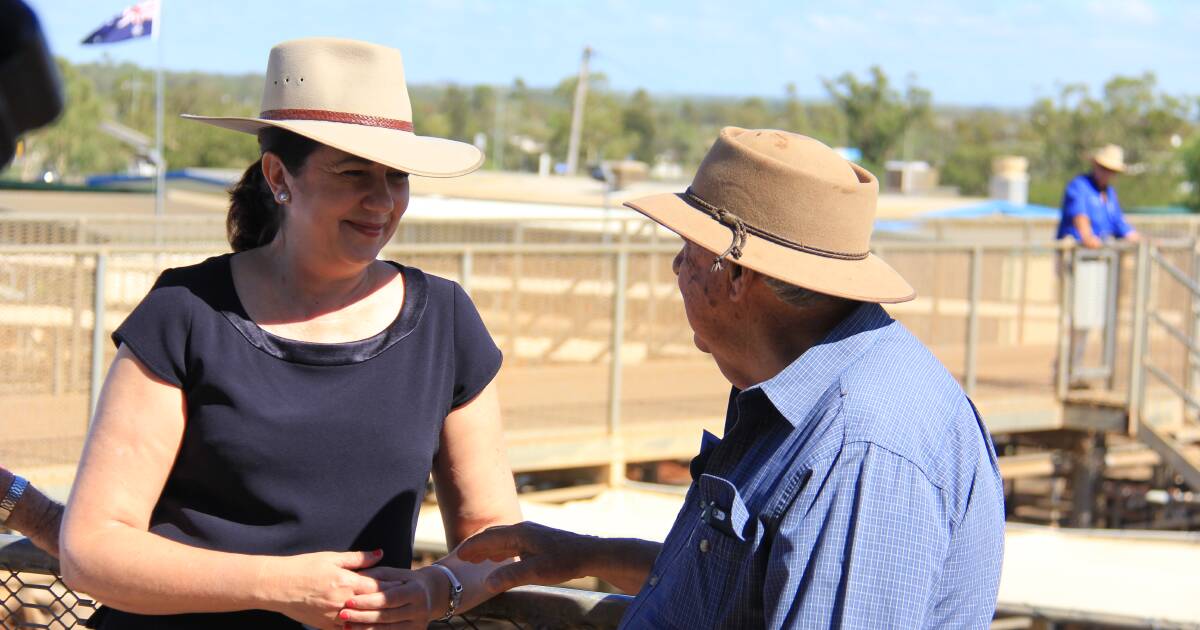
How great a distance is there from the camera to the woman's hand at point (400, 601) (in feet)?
7.82

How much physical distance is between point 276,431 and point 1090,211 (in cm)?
1061

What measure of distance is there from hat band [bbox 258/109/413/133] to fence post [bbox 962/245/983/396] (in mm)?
9414

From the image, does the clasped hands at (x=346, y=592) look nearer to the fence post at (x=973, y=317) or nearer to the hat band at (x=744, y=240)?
the hat band at (x=744, y=240)

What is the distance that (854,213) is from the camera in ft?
7.19

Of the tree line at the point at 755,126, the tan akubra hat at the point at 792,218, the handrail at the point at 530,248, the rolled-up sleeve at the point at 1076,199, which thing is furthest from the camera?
the tree line at the point at 755,126

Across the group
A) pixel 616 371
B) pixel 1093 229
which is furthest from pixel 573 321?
pixel 1093 229

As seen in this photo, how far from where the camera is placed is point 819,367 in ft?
6.77

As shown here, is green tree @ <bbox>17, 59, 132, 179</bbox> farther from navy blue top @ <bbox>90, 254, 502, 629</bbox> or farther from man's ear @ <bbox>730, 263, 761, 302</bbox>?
man's ear @ <bbox>730, 263, 761, 302</bbox>

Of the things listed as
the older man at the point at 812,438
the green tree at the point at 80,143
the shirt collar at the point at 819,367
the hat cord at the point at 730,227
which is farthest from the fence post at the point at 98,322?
the green tree at the point at 80,143

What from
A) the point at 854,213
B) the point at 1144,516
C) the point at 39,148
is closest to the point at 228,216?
the point at 854,213

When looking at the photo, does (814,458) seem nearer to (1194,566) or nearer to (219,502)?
(219,502)

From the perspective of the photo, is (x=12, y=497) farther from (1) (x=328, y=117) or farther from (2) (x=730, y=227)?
(2) (x=730, y=227)

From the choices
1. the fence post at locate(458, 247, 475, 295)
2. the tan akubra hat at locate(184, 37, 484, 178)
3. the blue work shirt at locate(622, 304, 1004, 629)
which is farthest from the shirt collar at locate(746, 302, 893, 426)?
the fence post at locate(458, 247, 475, 295)

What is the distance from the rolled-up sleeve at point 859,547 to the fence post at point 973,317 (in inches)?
391
